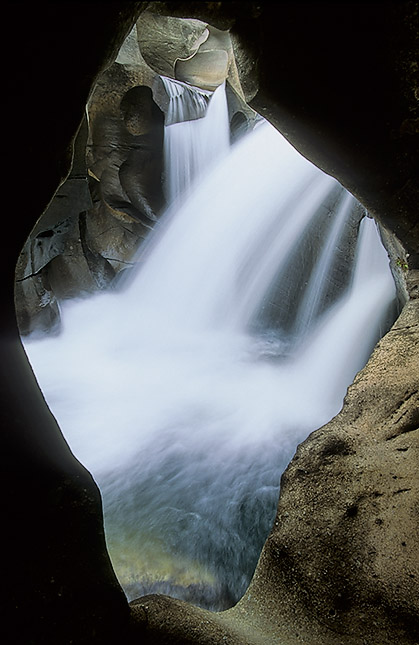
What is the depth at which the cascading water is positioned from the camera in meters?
3.41

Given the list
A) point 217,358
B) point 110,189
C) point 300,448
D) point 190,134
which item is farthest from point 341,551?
point 190,134

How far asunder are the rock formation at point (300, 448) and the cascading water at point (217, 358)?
1.33m

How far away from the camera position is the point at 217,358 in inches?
302

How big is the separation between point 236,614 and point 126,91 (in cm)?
872

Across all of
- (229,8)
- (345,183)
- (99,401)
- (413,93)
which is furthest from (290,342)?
(229,8)

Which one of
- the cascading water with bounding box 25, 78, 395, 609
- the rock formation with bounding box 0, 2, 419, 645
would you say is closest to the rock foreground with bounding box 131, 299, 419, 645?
the rock formation with bounding box 0, 2, 419, 645

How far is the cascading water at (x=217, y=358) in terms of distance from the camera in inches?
134

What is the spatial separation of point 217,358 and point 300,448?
5.17m

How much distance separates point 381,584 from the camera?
160 centimetres

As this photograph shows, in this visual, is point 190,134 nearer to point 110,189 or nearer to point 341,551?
point 110,189

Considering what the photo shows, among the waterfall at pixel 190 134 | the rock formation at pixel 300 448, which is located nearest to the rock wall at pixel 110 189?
the waterfall at pixel 190 134

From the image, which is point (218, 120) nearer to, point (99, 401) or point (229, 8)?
point (99, 401)

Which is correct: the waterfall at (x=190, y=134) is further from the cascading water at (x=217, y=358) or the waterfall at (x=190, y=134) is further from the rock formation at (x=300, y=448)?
the rock formation at (x=300, y=448)

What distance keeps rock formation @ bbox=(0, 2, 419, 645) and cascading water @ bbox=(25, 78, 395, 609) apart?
1333mm
